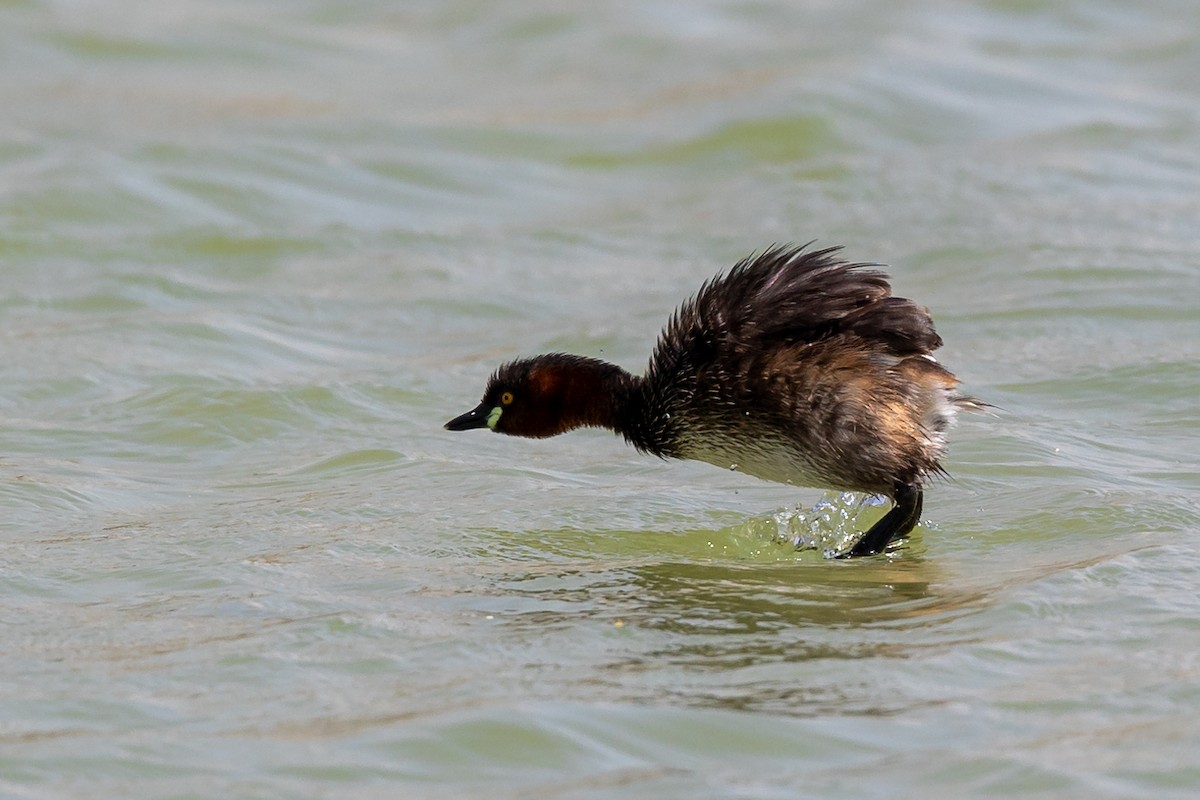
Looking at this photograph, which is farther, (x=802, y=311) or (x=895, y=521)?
(x=895, y=521)

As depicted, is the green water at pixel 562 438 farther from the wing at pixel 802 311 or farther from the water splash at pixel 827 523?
the wing at pixel 802 311

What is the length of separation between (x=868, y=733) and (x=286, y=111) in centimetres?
1121

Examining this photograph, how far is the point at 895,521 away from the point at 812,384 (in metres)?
0.68

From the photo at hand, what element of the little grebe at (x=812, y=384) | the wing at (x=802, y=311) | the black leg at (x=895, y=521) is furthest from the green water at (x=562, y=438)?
the wing at (x=802, y=311)

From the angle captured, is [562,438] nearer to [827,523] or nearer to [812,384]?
[827,523]

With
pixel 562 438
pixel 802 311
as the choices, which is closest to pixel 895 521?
pixel 802 311

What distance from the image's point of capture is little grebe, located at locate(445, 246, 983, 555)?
7324 millimetres

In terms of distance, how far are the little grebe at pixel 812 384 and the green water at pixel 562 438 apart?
36 centimetres

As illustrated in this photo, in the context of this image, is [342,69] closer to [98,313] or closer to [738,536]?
[98,313]

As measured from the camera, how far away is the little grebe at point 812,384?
732 cm

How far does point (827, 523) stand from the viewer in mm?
8125

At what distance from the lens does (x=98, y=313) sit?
1124cm

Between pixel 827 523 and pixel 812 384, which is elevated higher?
pixel 812 384

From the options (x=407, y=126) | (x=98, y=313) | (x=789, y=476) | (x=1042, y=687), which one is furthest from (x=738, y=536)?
(x=407, y=126)
